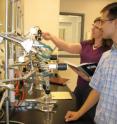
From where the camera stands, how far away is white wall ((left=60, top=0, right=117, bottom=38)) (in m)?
4.47

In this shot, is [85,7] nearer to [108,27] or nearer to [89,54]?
[89,54]

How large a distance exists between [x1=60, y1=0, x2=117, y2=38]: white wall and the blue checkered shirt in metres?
3.09

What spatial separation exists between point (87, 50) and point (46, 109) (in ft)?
2.85

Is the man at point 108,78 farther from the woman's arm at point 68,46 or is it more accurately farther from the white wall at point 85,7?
the white wall at point 85,7

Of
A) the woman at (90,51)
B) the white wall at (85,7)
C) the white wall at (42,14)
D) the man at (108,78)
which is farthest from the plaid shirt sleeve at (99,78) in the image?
the white wall at (85,7)

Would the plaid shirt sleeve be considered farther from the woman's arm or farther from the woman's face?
the woman's arm

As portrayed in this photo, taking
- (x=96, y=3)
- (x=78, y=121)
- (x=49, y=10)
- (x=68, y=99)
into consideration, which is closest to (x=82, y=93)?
(x=68, y=99)

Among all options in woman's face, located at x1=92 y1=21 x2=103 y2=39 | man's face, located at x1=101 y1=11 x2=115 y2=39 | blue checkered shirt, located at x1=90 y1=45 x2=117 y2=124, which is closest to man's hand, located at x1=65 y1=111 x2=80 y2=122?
blue checkered shirt, located at x1=90 y1=45 x2=117 y2=124

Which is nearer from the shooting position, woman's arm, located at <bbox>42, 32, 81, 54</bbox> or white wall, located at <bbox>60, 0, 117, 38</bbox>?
woman's arm, located at <bbox>42, 32, 81, 54</bbox>

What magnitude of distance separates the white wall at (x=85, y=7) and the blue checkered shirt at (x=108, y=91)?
3.09 m

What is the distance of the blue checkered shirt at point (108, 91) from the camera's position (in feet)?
4.72

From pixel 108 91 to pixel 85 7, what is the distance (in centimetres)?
330

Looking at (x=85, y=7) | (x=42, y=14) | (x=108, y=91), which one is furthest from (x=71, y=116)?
(x=85, y=7)

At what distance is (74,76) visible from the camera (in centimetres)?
464
